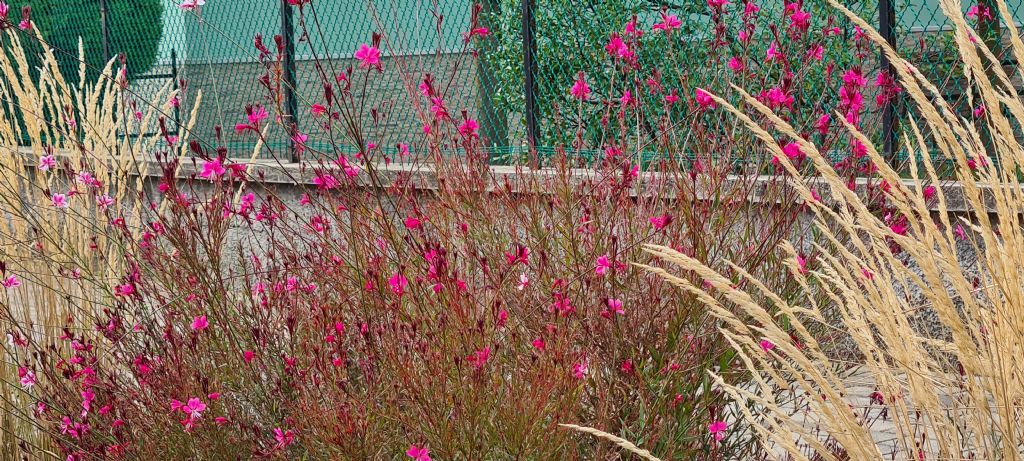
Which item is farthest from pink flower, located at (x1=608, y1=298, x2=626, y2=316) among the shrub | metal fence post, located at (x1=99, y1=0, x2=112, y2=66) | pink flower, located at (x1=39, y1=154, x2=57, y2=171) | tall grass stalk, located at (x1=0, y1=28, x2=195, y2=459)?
metal fence post, located at (x1=99, y1=0, x2=112, y2=66)

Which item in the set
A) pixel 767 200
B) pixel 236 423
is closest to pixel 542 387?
pixel 236 423

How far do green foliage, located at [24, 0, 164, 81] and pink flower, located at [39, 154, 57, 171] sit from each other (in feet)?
18.0

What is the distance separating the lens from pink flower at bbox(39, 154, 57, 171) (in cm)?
367

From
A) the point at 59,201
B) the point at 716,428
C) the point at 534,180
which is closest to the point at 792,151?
the point at 716,428

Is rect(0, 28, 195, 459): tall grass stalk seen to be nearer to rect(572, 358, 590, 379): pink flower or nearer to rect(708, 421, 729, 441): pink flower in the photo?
rect(572, 358, 590, 379): pink flower

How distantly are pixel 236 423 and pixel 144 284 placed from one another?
0.65 m

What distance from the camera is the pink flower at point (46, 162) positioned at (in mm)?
3668

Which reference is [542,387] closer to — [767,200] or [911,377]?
[911,377]

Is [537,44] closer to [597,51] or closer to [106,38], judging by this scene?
[597,51]

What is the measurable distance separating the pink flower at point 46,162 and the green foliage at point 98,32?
549cm

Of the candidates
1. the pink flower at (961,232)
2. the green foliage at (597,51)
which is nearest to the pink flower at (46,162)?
the pink flower at (961,232)

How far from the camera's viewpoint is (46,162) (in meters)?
3.68

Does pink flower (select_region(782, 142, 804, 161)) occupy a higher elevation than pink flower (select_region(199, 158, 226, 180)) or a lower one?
higher

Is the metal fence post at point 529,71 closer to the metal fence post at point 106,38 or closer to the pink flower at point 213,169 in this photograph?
the pink flower at point 213,169
